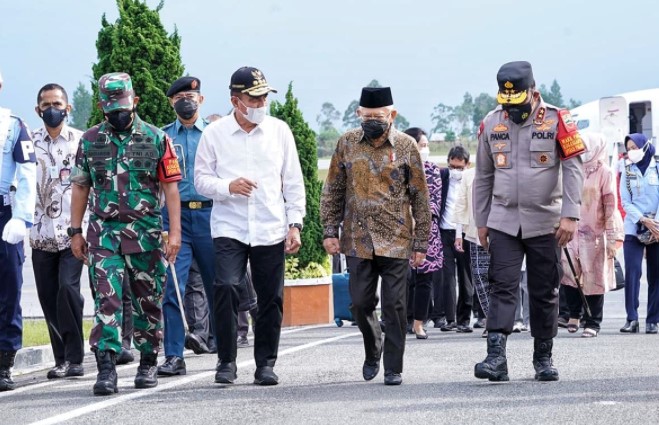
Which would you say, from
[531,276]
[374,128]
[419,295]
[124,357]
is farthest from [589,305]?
[374,128]

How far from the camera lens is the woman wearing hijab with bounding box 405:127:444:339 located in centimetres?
1487

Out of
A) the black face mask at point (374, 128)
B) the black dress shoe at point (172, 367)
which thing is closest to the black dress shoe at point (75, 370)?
the black dress shoe at point (172, 367)

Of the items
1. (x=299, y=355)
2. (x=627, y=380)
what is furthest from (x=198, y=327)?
(x=627, y=380)

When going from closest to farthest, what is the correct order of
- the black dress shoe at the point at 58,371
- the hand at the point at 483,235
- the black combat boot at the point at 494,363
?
the black combat boot at the point at 494,363, the hand at the point at 483,235, the black dress shoe at the point at 58,371

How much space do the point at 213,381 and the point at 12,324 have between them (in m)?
1.61

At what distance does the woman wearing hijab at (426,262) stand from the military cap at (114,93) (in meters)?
5.46

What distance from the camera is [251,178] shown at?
32.9 ft

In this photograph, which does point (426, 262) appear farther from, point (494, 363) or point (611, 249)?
point (494, 363)

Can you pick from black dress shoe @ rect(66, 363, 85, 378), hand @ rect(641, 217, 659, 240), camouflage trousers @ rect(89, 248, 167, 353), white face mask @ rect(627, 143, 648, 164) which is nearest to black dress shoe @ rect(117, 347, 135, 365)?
black dress shoe @ rect(66, 363, 85, 378)

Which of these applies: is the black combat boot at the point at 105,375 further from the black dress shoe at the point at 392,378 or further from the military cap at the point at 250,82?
the military cap at the point at 250,82

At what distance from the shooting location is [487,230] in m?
10.1

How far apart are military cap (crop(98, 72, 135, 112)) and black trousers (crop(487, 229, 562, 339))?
8.53 ft

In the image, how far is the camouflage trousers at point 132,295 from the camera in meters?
9.52

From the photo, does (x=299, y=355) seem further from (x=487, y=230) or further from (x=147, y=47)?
(x=147, y=47)
